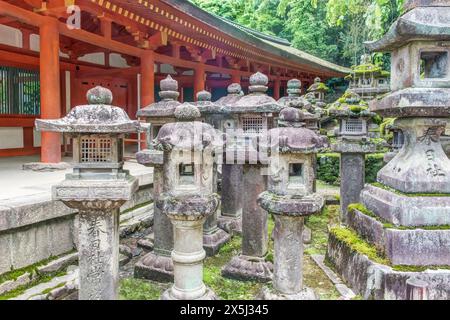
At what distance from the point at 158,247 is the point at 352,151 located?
14.1 ft

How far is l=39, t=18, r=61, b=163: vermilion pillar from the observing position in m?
6.34

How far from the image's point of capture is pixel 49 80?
6.43 meters

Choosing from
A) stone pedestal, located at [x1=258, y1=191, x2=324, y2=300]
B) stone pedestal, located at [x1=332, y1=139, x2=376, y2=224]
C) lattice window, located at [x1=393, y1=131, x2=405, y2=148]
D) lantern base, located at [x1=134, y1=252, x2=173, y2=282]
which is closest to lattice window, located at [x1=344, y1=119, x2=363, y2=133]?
stone pedestal, located at [x1=332, y1=139, x2=376, y2=224]

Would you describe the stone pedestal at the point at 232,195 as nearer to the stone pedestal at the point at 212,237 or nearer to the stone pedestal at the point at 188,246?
the stone pedestal at the point at 212,237

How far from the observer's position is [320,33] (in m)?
25.0

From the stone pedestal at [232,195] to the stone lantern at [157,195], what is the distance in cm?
183

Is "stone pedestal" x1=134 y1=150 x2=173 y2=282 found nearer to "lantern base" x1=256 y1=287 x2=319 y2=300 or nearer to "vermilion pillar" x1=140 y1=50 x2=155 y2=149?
"lantern base" x1=256 y1=287 x2=319 y2=300

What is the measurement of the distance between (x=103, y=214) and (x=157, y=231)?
1.56m

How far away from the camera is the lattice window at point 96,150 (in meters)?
3.59

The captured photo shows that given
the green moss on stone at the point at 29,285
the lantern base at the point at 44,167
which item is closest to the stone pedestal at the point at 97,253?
the green moss on stone at the point at 29,285

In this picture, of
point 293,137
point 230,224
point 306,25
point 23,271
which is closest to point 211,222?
point 230,224

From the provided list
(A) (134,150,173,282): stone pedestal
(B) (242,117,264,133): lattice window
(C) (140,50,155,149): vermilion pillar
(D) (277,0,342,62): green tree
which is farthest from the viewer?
(D) (277,0,342,62): green tree
